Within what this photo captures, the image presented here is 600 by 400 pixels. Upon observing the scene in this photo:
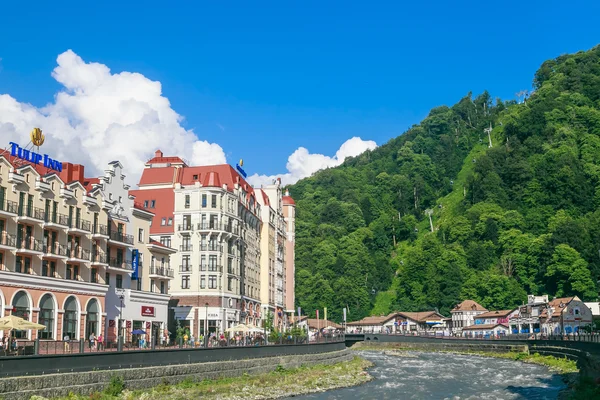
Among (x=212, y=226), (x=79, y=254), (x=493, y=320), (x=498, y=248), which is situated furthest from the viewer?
(x=498, y=248)

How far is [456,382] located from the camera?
201 ft

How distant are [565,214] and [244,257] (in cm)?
9848

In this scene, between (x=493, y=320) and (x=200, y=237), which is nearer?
(x=200, y=237)

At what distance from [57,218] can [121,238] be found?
10487 millimetres

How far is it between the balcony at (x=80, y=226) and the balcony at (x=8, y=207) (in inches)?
247

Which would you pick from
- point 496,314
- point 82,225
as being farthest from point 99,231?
point 496,314

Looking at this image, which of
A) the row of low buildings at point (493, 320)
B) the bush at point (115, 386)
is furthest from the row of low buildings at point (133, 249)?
the row of low buildings at point (493, 320)

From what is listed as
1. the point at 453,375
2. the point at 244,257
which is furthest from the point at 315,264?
the point at 453,375

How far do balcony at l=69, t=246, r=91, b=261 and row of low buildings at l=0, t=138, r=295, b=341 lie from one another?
→ 0.11 metres

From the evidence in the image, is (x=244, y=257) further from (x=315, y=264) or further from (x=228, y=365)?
(x=315, y=264)

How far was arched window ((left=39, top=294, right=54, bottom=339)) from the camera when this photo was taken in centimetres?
5101

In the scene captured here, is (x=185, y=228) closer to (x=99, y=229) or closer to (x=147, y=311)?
(x=147, y=311)

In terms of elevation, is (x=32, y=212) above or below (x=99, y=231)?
above

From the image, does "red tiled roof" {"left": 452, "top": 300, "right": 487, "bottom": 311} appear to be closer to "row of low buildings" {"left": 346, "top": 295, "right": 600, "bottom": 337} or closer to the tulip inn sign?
"row of low buildings" {"left": 346, "top": 295, "right": 600, "bottom": 337}
